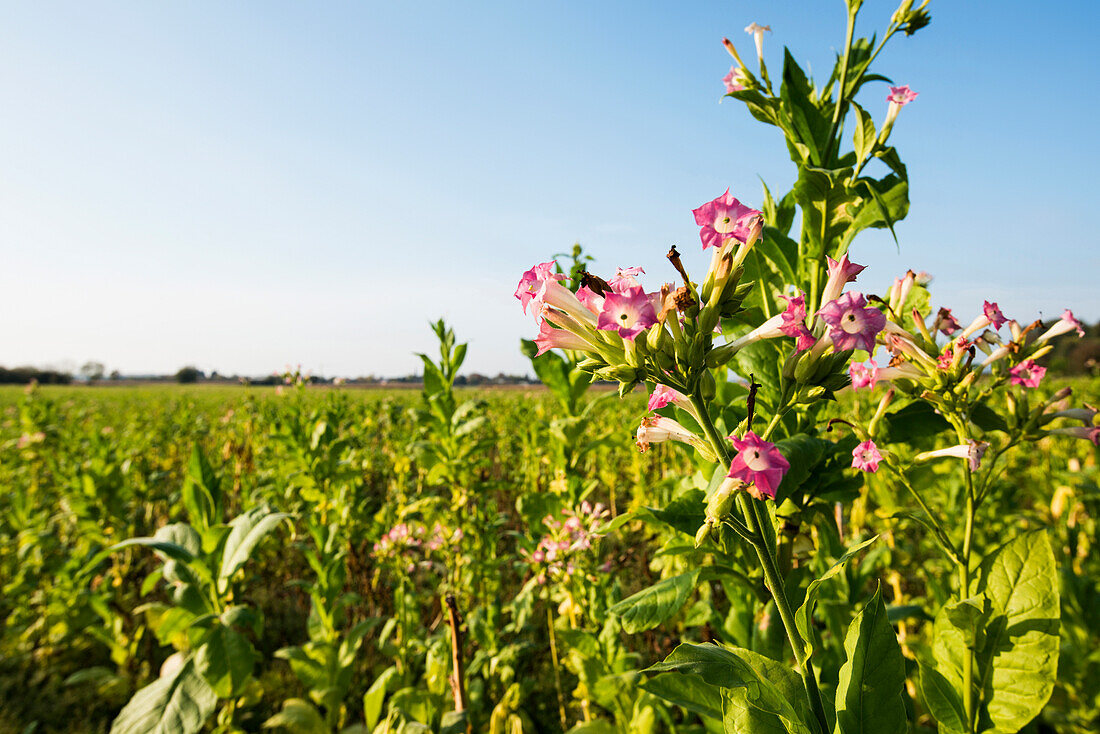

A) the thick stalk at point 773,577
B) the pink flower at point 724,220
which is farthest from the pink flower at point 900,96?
the thick stalk at point 773,577

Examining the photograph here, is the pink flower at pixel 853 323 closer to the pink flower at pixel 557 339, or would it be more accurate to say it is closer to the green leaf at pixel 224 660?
the pink flower at pixel 557 339

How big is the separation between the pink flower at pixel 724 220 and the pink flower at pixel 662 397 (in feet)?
0.95

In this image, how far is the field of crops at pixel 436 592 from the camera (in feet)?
6.83

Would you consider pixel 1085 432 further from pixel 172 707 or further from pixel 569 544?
pixel 172 707

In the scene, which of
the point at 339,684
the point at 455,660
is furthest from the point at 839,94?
the point at 339,684

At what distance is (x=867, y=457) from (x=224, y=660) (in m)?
2.37

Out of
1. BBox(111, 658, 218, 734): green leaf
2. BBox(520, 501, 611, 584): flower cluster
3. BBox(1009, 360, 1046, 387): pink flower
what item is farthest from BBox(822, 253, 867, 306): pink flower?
BBox(111, 658, 218, 734): green leaf

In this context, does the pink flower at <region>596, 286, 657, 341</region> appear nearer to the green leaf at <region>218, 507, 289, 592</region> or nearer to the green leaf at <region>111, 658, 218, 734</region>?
the green leaf at <region>218, 507, 289, 592</region>

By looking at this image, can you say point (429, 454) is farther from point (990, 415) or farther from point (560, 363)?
point (990, 415)

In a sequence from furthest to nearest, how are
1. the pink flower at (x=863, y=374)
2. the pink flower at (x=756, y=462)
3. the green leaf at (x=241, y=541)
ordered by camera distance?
the green leaf at (x=241, y=541), the pink flower at (x=863, y=374), the pink flower at (x=756, y=462)

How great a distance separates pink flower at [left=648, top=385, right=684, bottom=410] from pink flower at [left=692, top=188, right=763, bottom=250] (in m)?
0.29

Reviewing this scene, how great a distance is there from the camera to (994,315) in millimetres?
1463

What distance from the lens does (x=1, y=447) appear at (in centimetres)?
717

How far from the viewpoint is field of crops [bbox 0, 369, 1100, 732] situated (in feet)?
6.83
